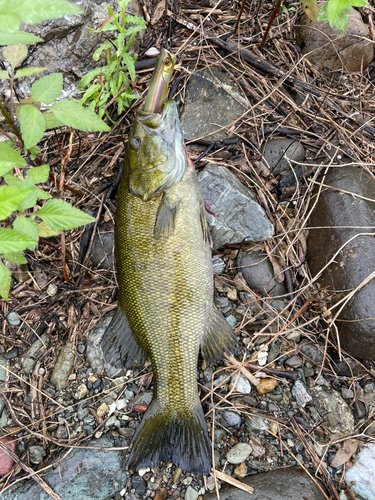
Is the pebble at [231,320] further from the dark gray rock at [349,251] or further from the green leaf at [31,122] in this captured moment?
the green leaf at [31,122]

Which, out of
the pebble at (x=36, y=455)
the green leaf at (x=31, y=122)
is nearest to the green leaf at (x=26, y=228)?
the green leaf at (x=31, y=122)

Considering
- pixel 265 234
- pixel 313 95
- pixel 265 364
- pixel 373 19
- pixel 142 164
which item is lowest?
pixel 265 364

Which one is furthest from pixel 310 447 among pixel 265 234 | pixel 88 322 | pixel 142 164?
pixel 142 164

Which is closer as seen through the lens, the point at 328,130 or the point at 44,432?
the point at 44,432

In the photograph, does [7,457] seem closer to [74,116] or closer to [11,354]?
[11,354]

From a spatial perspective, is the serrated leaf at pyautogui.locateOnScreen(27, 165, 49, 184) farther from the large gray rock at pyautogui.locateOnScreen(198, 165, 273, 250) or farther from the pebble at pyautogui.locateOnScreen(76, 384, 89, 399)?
the pebble at pyautogui.locateOnScreen(76, 384, 89, 399)

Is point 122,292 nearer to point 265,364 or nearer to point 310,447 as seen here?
Answer: point 265,364
